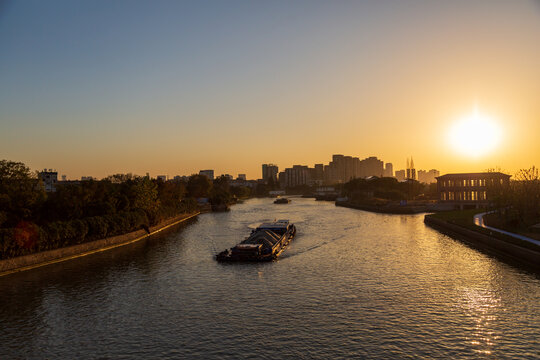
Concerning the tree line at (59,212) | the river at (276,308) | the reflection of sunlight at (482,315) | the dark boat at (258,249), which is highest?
A: the tree line at (59,212)

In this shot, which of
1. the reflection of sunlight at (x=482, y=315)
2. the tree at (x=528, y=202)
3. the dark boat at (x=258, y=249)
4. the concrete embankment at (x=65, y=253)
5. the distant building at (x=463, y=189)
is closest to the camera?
the reflection of sunlight at (x=482, y=315)

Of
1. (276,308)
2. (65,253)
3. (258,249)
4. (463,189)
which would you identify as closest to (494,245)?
(258,249)

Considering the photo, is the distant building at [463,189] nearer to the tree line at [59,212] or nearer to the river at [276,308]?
the river at [276,308]

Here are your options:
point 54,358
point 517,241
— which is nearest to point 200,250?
point 54,358

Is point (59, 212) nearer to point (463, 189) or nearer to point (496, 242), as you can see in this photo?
point (496, 242)

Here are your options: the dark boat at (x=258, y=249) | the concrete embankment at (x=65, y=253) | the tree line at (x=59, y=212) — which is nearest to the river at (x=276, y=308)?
the concrete embankment at (x=65, y=253)

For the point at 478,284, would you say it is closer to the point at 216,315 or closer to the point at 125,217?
the point at 216,315

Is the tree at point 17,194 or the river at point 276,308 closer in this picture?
the river at point 276,308
